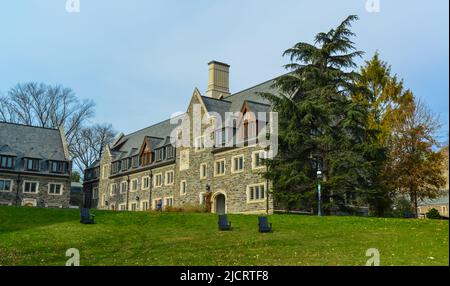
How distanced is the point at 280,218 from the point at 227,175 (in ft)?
42.7

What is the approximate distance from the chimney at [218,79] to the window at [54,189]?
17752 mm

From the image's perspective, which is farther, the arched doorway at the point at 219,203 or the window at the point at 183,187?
the window at the point at 183,187

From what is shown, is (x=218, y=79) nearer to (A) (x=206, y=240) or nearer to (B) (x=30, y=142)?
(B) (x=30, y=142)

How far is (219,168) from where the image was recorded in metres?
39.8

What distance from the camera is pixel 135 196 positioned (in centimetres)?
5194

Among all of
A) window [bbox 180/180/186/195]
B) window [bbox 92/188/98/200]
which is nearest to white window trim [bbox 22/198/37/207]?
window [bbox 92/188/98/200]

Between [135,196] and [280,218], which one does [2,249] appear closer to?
[280,218]

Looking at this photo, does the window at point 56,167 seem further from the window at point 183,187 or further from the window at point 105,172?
the window at point 183,187

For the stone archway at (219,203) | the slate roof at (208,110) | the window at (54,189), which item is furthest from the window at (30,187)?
the stone archway at (219,203)

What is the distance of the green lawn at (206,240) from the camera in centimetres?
1586

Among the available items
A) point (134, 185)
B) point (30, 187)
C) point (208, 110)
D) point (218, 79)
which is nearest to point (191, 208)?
point (208, 110)

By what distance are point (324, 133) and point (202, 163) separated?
12947 mm

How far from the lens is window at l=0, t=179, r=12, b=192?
50441 millimetres
